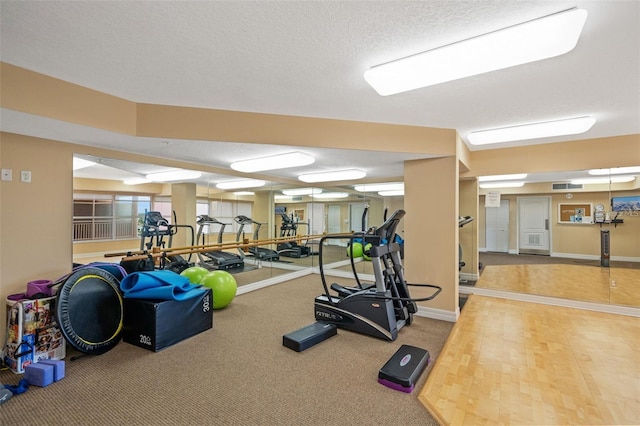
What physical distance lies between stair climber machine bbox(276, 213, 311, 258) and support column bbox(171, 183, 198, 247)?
235 cm

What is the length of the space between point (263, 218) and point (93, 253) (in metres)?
3.27

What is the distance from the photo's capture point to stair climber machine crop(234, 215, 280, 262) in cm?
587


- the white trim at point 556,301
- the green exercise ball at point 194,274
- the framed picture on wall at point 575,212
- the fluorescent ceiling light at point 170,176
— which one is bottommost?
the white trim at point 556,301

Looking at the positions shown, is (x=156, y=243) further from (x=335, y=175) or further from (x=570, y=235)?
(x=570, y=235)

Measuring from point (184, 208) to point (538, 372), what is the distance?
16.8 feet

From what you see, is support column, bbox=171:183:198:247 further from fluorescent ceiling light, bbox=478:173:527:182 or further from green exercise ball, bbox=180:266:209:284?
fluorescent ceiling light, bbox=478:173:527:182

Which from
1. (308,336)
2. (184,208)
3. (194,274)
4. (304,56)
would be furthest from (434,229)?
(184,208)

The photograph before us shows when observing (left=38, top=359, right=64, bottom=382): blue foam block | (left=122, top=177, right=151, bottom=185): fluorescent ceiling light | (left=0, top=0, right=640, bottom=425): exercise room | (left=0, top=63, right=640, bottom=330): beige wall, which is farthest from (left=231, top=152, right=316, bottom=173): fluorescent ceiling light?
(left=38, top=359, right=64, bottom=382): blue foam block

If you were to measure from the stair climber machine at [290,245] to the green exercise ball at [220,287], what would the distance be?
257 centimetres

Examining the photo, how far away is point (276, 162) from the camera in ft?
14.3

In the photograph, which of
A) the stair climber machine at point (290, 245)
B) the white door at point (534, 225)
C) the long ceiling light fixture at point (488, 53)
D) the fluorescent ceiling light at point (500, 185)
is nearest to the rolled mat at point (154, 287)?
the long ceiling light fixture at point (488, 53)

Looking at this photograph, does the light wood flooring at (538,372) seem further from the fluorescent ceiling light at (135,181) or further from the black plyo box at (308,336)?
the fluorescent ceiling light at (135,181)

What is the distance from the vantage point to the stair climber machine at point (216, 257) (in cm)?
513

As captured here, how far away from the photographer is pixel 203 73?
2443mm
